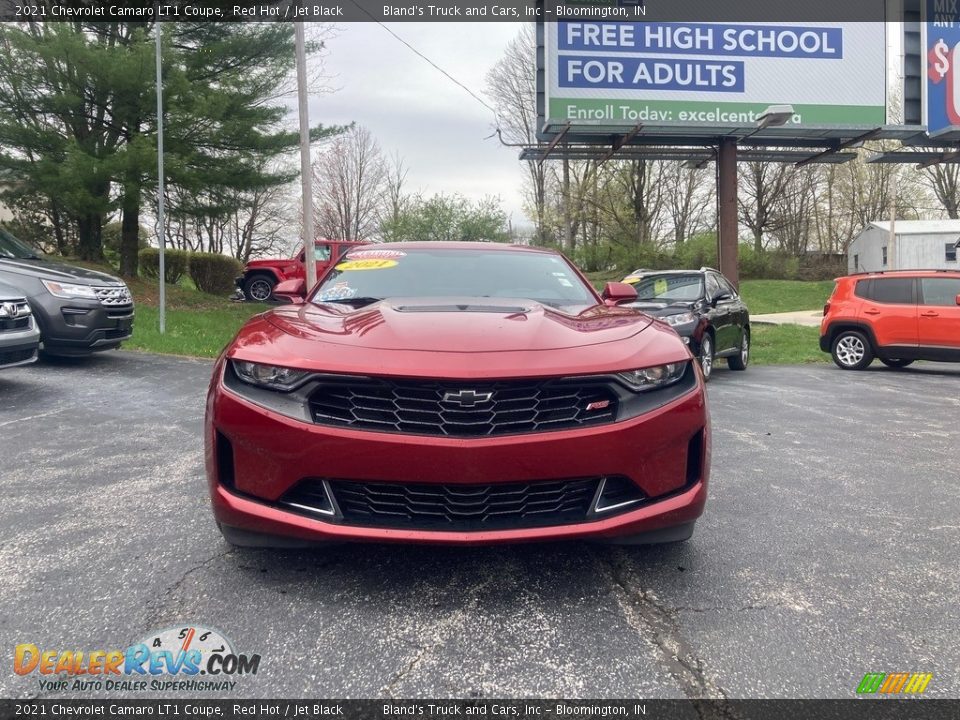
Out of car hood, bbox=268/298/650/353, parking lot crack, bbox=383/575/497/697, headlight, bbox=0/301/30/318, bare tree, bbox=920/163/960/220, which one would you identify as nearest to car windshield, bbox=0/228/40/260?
headlight, bbox=0/301/30/318

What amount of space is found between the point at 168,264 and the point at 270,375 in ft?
61.4

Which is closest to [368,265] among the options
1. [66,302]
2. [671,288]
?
[66,302]

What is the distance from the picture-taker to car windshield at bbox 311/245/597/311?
3658 mm

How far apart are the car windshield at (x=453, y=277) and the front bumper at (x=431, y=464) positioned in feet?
3.55

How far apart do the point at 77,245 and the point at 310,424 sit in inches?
788

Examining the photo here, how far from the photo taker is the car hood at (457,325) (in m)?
2.54

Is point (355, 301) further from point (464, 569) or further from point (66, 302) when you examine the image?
point (66, 302)

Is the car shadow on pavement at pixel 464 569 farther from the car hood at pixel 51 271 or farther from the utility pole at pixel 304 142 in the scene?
the utility pole at pixel 304 142

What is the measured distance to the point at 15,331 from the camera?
20.7ft

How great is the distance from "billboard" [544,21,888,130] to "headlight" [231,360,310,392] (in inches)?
526

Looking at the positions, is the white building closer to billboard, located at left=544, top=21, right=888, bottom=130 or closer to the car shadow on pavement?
billboard, located at left=544, top=21, right=888, bottom=130

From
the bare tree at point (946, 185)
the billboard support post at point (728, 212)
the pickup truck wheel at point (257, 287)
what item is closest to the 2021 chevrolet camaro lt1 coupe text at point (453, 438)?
the billboard support post at point (728, 212)

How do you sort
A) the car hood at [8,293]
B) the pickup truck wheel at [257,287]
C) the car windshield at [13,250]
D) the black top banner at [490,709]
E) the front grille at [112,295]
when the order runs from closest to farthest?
the black top banner at [490,709]
the car hood at [8,293]
the front grille at [112,295]
the car windshield at [13,250]
the pickup truck wheel at [257,287]

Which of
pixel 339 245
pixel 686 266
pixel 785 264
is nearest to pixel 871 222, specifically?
pixel 785 264
